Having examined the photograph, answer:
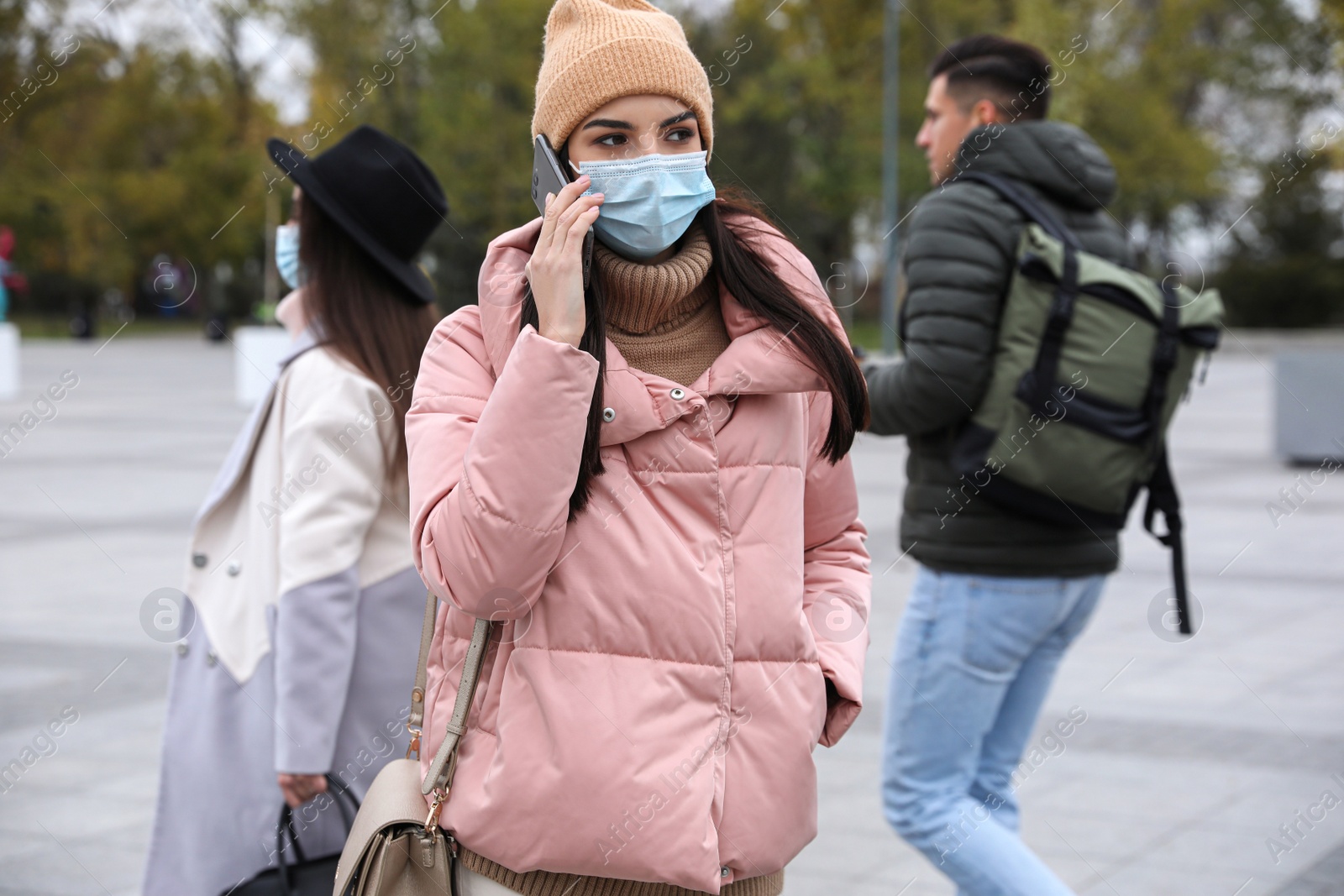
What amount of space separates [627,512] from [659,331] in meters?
0.30

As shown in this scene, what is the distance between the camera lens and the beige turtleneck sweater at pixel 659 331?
1898 mm

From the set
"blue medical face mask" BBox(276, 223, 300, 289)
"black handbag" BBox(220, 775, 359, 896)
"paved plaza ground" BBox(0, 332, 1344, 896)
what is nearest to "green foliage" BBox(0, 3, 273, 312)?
"paved plaza ground" BBox(0, 332, 1344, 896)

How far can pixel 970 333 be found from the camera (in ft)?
10.0

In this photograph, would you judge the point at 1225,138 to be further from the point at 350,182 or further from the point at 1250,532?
the point at 350,182

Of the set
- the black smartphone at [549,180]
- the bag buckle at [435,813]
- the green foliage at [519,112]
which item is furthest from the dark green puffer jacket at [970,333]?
the green foliage at [519,112]

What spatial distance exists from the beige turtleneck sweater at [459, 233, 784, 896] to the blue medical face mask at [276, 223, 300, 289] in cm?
142

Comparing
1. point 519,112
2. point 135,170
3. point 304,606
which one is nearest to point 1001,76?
point 304,606

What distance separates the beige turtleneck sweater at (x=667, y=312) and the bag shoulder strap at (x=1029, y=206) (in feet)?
4.34

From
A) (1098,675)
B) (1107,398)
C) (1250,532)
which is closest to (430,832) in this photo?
(1107,398)

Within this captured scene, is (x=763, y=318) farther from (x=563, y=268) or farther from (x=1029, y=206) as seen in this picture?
(x=1029, y=206)

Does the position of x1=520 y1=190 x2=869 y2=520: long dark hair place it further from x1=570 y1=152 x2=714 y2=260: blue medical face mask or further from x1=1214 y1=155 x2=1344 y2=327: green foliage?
x1=1214 y1=155 x2=1344 y2=327: green foliage

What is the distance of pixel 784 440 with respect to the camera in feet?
6.60

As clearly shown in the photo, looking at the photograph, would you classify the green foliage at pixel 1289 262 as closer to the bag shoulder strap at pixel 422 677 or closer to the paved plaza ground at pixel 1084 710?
the paved plaza ground at pixel 1084 710

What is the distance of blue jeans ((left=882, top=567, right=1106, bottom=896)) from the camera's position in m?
3.11
